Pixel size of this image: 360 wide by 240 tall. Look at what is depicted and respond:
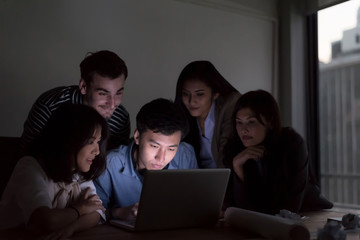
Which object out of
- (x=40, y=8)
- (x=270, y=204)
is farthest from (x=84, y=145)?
(x=270, y=204)

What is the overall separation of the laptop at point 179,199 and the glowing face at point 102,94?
864mm

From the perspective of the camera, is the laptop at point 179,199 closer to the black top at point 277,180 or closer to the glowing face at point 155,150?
the glowing face at point 155,150

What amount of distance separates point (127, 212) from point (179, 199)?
1.20 ft

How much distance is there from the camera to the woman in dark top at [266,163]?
2203 mm

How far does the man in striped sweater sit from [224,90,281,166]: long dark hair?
620 millimetres

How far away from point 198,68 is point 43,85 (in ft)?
3.16

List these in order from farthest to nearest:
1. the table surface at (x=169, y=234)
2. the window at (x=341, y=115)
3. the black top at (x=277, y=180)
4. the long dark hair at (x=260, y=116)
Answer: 1. the window at (x=341, y=115)
2. the long dark hair at (x=260, y=116)
3. the black top at (x=277, y=180)
4. the table surface at (x=169, y=234)

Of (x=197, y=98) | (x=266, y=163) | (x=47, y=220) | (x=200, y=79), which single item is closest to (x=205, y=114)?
(x=197, y=98)

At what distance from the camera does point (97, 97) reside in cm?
222

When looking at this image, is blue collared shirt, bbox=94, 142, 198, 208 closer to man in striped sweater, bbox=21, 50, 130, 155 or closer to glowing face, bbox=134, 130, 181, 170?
glowing face, bbox=134, 130, 181, 170

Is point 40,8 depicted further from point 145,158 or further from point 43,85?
point 145,158

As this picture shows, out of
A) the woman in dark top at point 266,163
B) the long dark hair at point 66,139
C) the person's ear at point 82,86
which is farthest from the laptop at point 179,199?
the person's ear at point 82,86

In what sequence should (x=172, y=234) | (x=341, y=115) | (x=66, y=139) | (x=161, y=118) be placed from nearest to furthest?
(x=172, y=234), (x=66, y=139), (x=161, y=118), (x=341, y=115)

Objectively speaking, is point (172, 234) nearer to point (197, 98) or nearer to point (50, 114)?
point (50, 114)
